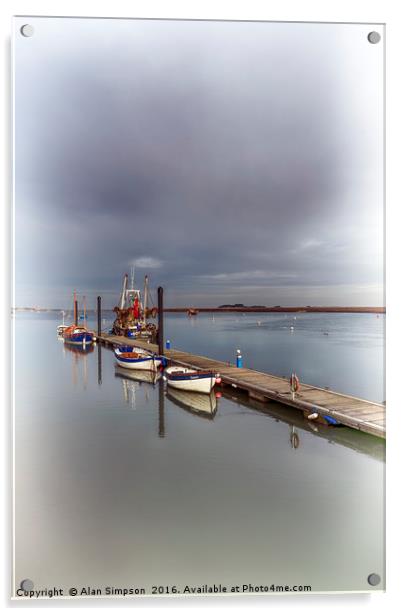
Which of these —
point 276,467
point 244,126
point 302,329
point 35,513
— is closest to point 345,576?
point 276,467

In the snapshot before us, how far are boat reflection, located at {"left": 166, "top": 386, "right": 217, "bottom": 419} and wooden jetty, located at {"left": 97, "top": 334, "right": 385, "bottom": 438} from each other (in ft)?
2.24

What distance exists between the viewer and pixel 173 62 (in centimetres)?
Answer: 298

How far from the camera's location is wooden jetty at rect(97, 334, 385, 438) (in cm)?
452

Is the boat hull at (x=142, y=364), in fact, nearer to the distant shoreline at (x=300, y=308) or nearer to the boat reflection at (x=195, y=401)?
the boat reflection at (x=195, y=401)

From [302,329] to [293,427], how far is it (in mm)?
8808

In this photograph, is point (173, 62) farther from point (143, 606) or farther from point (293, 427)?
point (293, 427)

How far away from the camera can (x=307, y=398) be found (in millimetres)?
5992

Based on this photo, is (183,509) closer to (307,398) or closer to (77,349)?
(307,398)

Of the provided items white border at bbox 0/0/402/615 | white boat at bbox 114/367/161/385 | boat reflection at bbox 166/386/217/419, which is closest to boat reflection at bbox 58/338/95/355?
white boat at bbox 114/367/161/385

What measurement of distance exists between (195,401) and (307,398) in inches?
92.5

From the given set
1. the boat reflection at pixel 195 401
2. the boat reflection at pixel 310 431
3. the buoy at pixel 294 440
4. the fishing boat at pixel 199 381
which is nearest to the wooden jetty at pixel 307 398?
the boat reflection at pixel 310 431

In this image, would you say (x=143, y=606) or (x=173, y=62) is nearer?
(x=143, y=606)

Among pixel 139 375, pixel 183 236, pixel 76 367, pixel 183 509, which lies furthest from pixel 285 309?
pixel 139 375

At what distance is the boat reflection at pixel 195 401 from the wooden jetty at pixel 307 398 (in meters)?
0.68
